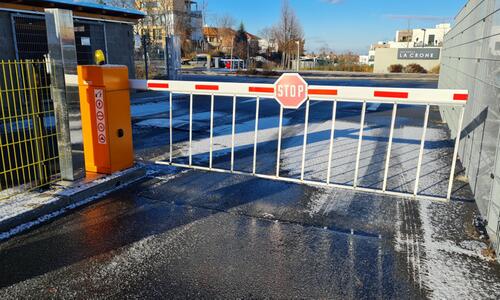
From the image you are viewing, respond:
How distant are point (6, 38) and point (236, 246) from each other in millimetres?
12948

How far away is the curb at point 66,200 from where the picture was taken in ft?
13.3

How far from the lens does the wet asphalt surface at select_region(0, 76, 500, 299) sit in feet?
10.1

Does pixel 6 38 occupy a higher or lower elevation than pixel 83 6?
lower

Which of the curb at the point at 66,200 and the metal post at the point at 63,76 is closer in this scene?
the curb at the point at 66,200

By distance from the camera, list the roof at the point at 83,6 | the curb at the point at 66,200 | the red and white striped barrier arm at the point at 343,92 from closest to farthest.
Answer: the curb at the point at 66,200 → the red and white striped barrier arm at the point at 343,92 → the roof at the point at 83,6

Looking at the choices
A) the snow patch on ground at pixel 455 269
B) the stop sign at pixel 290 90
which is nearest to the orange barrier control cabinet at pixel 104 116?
the stop sign at pixel 290 90

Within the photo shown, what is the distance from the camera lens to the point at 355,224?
169 inches

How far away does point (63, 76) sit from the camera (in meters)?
4.88

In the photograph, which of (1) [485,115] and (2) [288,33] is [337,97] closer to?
(1) [485,115]

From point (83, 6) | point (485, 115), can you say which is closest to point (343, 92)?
point (485, 115)

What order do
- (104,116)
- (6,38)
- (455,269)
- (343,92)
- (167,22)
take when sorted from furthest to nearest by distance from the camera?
(167,22), (6,38), (104,116), (343,92), (455,269)

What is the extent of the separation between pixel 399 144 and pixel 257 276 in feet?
20.1

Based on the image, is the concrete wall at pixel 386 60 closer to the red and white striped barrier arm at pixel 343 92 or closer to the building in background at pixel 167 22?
the building in background at pixel 167 22

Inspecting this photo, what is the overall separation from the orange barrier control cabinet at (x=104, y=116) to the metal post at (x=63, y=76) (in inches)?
6.4
